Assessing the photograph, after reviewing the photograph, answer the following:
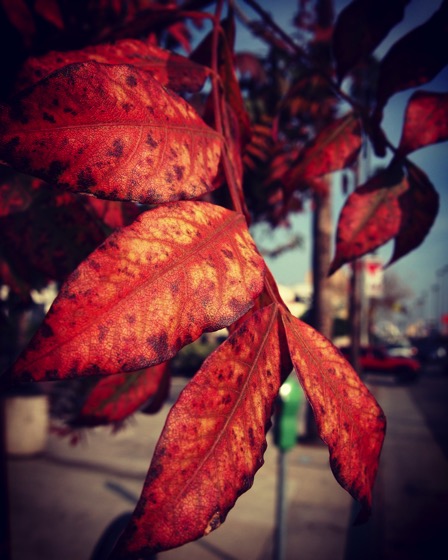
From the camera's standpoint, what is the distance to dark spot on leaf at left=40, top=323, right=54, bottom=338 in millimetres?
260

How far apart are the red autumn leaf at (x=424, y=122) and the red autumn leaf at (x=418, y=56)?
0.03 m

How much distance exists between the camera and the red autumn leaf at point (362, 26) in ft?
1.86

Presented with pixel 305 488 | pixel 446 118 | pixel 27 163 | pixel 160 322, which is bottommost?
pixel 305 488

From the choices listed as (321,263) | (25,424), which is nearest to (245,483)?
(321,263)

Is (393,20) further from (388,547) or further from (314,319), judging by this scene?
(314,319)

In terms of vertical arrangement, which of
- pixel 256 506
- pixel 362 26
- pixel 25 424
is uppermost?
pixel 362 26

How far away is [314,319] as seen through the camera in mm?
6395

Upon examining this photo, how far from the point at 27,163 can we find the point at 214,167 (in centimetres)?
18

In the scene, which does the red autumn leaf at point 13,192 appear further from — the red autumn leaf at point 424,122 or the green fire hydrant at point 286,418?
the green fire hydrant at point 286,418

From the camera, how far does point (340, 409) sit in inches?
13.3

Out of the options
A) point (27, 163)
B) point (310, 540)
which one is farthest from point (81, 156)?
point (310, 540)

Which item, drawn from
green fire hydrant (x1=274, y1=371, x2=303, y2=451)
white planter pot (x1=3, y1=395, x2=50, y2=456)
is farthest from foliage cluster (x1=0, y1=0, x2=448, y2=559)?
white planter pot (x1=3, y1=395, x2=50, y2=456)

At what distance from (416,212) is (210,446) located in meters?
0.44

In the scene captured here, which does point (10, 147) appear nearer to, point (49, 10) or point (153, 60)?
point (153, 60)
